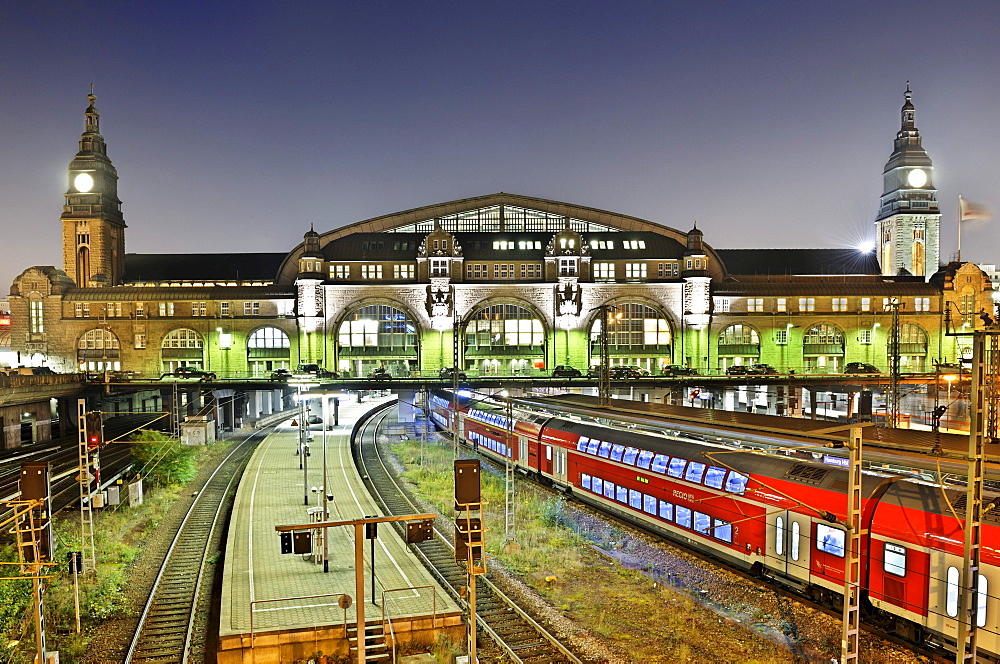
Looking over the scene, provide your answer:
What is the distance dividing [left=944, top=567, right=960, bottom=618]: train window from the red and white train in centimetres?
2

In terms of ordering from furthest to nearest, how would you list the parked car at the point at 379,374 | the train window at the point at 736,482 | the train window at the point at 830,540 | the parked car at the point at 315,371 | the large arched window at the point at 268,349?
the large arched window at the point at 268,349, the parked car at the point at 315,371, the parked car at the point at 379,374, the train window at the point at 736,482, the train window at the point at 830,540

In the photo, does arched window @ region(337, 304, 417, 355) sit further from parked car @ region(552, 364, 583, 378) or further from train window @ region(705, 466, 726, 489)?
train window @ region(705, 466, 726, 489)

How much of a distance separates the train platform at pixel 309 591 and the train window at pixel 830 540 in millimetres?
10548

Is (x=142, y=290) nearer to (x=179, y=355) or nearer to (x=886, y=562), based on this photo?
(x=179, y=355)

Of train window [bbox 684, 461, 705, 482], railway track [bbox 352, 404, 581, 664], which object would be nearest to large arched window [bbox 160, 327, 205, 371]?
railway track [bbox 352, 404, 581, 664]

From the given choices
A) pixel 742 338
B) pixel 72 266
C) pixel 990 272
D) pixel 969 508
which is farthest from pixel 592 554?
pixel 990 272

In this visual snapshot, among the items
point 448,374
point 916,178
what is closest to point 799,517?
point 448,374

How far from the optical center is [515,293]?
80.1 m

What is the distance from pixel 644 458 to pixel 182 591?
17.5 metres

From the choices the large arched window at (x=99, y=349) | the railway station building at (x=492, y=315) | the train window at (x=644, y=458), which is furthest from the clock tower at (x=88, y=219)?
the train window at (x=644, y=458)

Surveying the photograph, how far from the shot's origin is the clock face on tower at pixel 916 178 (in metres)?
99.6

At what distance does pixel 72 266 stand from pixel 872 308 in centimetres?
9687

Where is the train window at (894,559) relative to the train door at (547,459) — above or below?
above

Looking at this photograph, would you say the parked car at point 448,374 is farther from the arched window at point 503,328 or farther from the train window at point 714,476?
the train window at point 714,476
